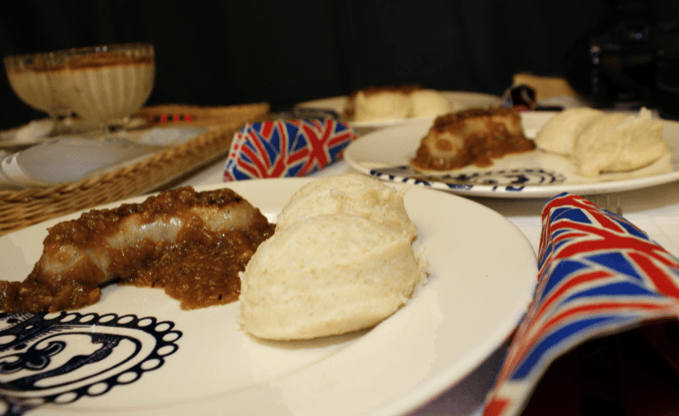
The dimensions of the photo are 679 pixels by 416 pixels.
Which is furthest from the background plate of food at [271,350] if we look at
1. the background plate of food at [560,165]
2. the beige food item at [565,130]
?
the beige food item at [565,130]

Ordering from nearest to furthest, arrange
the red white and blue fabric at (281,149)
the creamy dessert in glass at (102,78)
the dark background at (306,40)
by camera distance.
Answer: the red white and blue fabric at (281,149) < the creamy dessert in glass at (102,78) < the dark background at (306,40)

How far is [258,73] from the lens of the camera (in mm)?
6281

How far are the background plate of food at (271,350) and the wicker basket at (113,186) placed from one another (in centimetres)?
42

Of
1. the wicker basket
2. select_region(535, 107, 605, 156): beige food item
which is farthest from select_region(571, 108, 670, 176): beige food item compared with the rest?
the wicker basket

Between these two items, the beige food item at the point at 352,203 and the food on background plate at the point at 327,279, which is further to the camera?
the beige food item at the point at 352,203

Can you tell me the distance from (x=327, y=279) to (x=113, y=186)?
50.9 inches

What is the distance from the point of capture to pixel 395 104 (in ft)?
11.4

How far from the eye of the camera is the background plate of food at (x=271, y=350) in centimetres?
71

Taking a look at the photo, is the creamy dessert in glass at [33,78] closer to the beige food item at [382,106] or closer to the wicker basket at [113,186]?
the wicker basket at [113,186]

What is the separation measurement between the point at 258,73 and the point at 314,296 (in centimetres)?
Result: 580

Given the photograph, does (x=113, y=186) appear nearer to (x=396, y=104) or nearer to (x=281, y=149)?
(x=281, y=149)

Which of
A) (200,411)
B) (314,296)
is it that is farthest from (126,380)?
(314,296)

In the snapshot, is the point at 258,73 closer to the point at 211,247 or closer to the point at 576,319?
the point at 211,247

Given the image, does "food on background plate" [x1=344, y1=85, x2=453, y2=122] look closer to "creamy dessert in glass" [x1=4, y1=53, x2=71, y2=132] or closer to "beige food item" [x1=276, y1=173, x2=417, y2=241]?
"creamy dessert in glass" [x1=4, y1=53, x2=71, y2=132]
